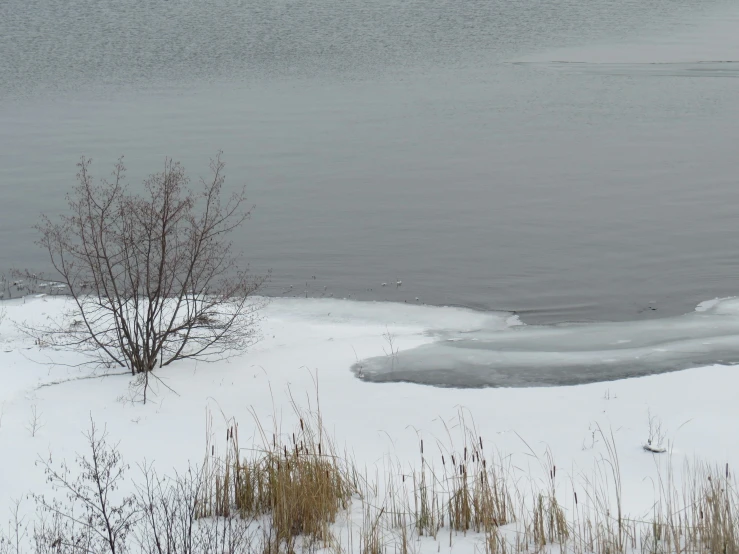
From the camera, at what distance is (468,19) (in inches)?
1613

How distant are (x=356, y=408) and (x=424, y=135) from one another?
15.5 metres

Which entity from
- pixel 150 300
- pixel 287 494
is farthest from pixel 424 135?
pixel 287 494

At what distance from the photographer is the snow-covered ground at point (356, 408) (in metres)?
7.39

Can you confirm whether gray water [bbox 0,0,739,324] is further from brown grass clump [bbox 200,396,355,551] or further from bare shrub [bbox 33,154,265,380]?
brown grass clump [bbox 200,396,355,551]

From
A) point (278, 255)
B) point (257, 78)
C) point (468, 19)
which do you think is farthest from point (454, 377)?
point (468, 19)

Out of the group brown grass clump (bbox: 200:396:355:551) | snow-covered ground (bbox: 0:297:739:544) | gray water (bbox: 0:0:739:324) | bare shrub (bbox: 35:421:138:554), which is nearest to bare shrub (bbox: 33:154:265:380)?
snow-covered ground (bbox: 0:297:739:544)

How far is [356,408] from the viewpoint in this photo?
865 centimetres

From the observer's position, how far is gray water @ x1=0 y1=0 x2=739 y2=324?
1439cm

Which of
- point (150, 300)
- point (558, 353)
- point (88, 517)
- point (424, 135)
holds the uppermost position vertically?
point (424, 135)

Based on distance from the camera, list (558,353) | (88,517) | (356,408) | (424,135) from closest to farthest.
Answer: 1. (88,517)
2. (356,408)
3. (558,353)
4. (424,135)

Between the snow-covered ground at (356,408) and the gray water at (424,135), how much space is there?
9.78 ft

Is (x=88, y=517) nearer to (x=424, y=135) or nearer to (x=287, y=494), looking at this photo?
(x=287, y=494)

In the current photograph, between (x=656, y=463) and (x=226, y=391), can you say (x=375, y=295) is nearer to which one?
(x=226, y=391)

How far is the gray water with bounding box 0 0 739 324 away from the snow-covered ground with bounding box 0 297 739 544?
9.78 feet
